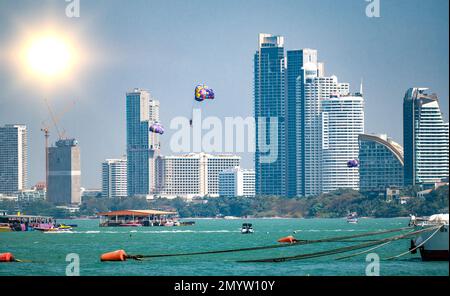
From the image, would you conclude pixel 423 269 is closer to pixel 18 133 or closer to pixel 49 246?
pixel 49 246

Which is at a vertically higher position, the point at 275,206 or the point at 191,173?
the point at 191,173

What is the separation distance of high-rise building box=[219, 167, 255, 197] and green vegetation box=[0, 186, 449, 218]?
5252 mm

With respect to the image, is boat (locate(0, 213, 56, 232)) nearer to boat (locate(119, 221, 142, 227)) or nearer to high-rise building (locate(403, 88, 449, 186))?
boat (locate(119, 221, 142, 227))

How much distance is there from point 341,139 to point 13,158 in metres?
48.9

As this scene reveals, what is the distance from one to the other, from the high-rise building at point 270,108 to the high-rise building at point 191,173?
7.74 meters

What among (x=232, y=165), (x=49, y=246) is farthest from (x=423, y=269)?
(x=232, y=165)

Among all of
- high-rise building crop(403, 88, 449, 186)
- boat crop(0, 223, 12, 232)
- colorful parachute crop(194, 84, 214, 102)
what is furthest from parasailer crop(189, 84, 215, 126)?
high-rise building crop(403, 88, 449, 186)

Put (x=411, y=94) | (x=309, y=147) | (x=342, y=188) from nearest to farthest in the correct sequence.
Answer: (x=411, y=94) → (x=342, y=188) → (x=309, y=147)

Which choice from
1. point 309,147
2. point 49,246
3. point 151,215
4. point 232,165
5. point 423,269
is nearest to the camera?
point 423,269

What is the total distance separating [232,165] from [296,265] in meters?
156

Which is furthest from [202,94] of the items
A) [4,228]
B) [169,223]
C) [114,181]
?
[114,181]

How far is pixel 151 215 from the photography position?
116250 mm

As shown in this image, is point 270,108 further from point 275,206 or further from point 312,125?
point 275,206

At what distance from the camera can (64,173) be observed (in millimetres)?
166250
